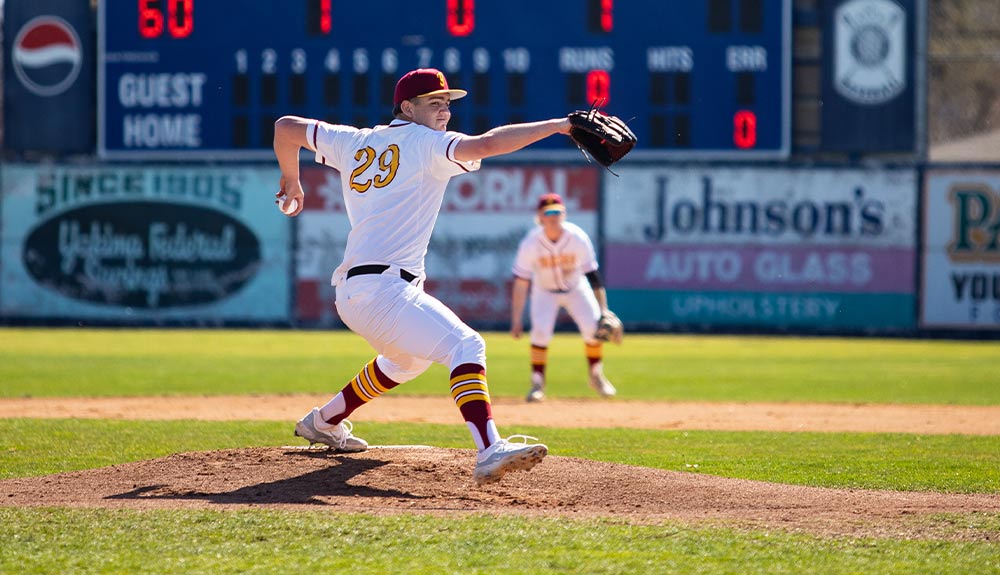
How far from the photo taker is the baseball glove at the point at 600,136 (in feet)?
16.4

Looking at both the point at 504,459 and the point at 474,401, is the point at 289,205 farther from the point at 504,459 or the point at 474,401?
the point at 504,459

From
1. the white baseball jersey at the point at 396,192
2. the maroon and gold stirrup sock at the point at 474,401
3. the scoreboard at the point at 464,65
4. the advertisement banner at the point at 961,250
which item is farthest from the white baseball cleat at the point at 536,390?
the advertisement banner at the point at 961,250

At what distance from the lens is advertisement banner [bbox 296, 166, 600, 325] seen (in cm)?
2011

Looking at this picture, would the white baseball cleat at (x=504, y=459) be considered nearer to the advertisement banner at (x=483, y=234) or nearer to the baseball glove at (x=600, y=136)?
the baseball glove at (x=600, y=136)

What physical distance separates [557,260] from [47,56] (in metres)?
12.1

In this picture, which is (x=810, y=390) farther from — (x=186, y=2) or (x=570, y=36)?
(x=186, y=2)

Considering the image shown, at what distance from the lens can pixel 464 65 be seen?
18500 millimetres

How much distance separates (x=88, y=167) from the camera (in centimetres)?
2111

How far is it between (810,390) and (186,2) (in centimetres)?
1149

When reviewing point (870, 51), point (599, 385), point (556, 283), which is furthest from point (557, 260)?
point (870, 51)

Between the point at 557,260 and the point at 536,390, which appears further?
the point at 557,260

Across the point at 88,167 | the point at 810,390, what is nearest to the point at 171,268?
the point at 88,167

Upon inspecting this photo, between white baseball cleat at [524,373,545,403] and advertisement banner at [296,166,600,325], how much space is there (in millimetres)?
8857

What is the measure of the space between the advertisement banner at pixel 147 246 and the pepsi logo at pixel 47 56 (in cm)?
161
